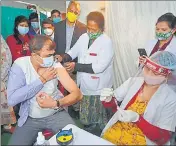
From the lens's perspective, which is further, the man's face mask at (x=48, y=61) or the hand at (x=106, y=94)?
the hand at (x=106, y=94)

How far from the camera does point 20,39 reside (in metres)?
1.09

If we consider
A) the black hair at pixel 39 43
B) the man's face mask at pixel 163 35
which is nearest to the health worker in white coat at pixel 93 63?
the black hair at pixel 39 43

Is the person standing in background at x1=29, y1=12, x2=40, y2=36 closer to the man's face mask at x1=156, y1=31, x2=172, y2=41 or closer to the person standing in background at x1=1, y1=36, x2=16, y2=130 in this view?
the person standing in background at x1=1, y1=36, x2=16, y2=130

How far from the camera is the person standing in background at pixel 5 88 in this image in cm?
109

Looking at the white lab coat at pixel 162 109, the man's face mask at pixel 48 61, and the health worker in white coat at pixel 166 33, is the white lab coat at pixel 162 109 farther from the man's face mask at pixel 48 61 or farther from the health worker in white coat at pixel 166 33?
the man's face mask at pixel 48 61

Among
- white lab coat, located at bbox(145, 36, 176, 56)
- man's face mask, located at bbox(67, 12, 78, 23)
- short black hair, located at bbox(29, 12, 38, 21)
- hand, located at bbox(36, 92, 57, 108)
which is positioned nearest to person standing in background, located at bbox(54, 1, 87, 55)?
man's face mask, located at bbox(67, 12, 78, 23)

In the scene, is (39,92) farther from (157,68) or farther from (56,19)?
(157,68)

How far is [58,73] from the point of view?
1.11m

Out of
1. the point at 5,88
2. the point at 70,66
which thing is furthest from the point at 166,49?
the point at 5,88

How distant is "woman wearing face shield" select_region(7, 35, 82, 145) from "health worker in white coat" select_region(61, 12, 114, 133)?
0.07m

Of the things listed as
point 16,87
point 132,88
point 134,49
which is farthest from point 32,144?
point 134,49

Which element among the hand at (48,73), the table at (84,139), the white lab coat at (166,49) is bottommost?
the table at (84,139)

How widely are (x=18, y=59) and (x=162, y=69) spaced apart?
0.66m

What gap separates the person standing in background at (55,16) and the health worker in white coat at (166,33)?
480 millimetres
